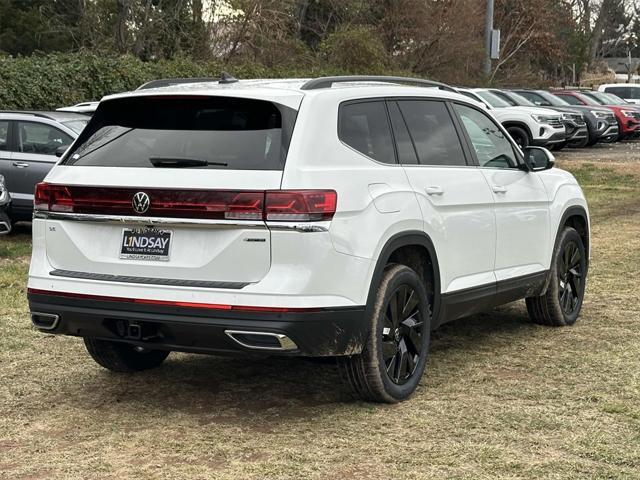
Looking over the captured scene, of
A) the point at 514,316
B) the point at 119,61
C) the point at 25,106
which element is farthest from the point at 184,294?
the point at 119,61

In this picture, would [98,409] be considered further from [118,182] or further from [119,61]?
[119,61]

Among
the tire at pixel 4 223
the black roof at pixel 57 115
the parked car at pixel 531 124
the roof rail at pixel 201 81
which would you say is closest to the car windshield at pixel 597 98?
the parked car at pixel 531 124

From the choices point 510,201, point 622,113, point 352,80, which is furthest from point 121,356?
point 622,113

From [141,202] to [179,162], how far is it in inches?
10.8

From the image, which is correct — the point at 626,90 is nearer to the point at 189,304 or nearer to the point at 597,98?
the point at 597,98

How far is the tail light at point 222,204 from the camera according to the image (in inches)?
195

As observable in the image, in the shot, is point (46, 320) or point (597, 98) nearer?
point (46, 320)

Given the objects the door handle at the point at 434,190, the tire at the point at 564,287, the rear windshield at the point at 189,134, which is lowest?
the tire at the point at 564,287

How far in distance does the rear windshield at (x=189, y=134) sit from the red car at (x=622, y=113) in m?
29.4

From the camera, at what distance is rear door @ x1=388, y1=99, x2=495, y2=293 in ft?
19.5

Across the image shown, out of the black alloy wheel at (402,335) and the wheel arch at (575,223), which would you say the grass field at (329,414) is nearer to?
the black alloy wheel at (402,335)

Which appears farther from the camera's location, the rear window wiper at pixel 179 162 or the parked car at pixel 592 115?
the parked car at pixel 592 115

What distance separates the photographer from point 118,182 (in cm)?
527

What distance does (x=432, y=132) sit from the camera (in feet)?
20.6
